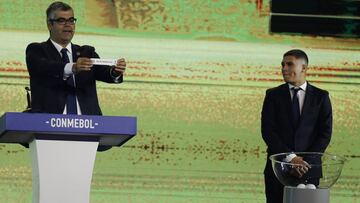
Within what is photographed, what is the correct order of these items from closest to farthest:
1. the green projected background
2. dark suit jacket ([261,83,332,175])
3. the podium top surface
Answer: the podium top surface, dark suit jacket ([261,83,332,175]), the green projected background

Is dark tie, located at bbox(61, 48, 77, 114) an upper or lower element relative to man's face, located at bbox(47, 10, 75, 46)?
lower

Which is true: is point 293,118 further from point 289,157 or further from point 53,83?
point 53,83

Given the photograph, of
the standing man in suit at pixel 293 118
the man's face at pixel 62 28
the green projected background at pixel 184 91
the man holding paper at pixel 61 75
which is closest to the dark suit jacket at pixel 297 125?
the standing man in suit at pixel 293 118

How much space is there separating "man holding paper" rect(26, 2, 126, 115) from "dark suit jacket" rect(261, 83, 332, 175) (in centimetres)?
87

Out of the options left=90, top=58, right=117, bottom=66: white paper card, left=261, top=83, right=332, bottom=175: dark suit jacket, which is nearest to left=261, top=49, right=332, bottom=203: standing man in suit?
left=261, top=83, right=332, bottom=175: dark suit jacket

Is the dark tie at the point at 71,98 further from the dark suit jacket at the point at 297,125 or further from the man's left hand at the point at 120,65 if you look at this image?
the dark suit jacket at the point at 297,125

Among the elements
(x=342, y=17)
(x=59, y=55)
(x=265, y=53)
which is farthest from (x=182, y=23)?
(x=59, y=55)

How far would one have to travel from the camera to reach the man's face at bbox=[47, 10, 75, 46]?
478 centimetres

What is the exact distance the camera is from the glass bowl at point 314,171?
4.85 metres

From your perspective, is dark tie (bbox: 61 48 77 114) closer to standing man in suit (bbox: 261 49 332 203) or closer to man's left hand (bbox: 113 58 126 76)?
man's left hand (bbox: 113 58 126 76)

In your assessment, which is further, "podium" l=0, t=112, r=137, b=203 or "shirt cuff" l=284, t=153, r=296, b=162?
"shirt cuff" l=284, t=153, r=296, b=162

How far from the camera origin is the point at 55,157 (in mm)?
4461

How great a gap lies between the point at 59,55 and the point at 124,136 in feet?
2.08

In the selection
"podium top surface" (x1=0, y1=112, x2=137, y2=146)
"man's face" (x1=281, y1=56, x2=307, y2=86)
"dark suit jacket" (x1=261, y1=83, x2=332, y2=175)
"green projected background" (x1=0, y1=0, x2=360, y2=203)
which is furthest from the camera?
"green projected background" (x1=0, y1=0, x2=360, y2=203)
